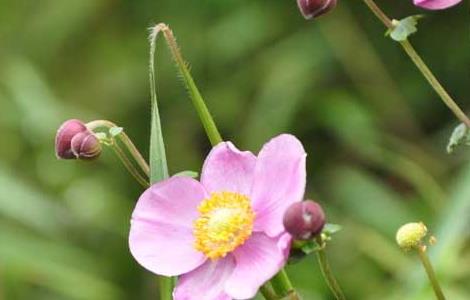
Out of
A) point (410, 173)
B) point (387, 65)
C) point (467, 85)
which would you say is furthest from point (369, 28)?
point (410, 173)

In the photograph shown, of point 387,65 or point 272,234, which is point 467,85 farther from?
point 272,234

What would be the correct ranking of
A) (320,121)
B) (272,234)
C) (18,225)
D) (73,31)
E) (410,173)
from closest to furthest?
(272,234) → (410,173) → (18,225) → (320,121) → (73,31)

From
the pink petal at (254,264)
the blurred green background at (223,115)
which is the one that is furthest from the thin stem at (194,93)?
the blurred green background at (223,115)

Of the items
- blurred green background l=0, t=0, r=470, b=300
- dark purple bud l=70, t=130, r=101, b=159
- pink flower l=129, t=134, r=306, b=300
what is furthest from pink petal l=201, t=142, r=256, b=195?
blurred green background l=0, t=0, r=470, b=300

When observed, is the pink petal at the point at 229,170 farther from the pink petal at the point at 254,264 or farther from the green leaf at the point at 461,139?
the green leaf at the point at 461,139

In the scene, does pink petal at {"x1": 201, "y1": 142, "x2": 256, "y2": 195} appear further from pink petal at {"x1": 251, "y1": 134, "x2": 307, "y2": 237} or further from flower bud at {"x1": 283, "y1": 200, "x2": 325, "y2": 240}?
flower bud at {"x1": 283, "y1": 200, "x2": 325, "y2": 240}

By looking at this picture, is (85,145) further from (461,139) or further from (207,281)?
(461,139)
